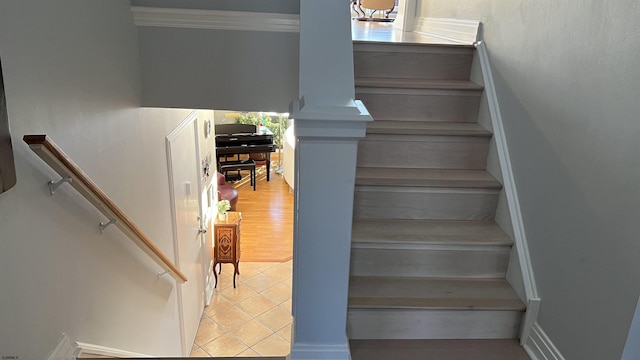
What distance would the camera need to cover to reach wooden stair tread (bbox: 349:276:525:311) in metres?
1.74

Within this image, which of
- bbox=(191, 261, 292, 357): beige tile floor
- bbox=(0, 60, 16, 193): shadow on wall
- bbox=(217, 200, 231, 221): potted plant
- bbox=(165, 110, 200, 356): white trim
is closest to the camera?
bbox=(0, 60, 16, 193): shadow on wall

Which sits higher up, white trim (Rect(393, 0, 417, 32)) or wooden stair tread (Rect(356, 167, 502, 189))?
white trim (Rect(393, 0, 417, 32))

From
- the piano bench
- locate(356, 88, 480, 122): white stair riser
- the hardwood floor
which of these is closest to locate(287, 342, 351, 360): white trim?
locate(356, 88, 480, 122): white stair riser

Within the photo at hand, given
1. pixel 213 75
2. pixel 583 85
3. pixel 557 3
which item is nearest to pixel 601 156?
pixel 583 85

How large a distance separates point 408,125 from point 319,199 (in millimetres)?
1020

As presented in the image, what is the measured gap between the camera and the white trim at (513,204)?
1726mm

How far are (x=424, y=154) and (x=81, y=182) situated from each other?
4.89 feet

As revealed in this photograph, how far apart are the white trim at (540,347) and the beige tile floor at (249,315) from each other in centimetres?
368

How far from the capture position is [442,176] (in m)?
2.08

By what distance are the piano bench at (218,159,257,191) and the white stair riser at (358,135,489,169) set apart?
309 inches

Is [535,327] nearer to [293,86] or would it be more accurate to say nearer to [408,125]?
[408,125]

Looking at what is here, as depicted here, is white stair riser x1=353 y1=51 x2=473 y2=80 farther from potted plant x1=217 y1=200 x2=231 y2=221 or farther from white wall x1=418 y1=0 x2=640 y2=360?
potted plant x1=217 y1=200 x2=231 y2=221

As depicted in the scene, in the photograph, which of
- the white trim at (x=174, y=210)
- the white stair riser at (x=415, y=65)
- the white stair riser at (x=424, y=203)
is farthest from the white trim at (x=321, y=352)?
the white trim at (x=174, y=210)

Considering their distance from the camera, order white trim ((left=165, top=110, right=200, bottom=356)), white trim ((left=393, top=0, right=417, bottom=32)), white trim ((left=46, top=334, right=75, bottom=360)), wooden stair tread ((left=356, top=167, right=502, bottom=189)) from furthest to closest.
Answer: white trim ((left=393, top=0, right=417, bottom=32)), white trim ((left=165, top=110, right=200, bottom=356)), wooden stair tread ((left=356, top=167, right=502, bottom=189)), white trim ((left=46, top=334, right=75, bottom=360))
